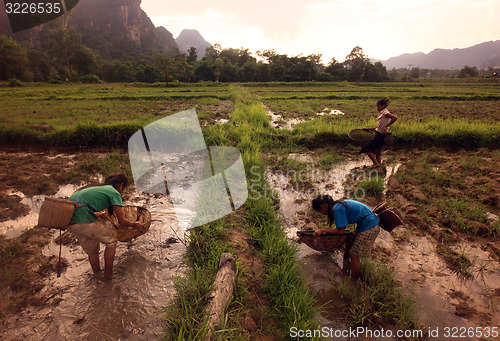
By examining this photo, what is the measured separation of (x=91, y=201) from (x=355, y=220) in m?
2.78

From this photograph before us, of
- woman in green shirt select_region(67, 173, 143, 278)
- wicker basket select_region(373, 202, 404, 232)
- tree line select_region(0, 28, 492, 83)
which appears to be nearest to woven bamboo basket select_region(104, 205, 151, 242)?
woman in green shirt select_region(67, 173, 143, 278)

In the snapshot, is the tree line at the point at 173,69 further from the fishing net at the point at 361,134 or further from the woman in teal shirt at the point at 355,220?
the woman in teal shirt at the point at 355,220

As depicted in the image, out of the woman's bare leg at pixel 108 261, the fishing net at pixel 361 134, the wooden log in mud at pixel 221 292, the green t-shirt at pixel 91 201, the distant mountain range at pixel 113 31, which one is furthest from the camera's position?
the distant mountain range at pixel 113 31

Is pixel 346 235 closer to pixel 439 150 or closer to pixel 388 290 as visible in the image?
pixel 388 290

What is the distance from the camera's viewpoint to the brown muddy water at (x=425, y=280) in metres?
2.13

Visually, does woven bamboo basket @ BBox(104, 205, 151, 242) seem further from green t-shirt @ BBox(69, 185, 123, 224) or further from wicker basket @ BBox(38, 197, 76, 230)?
wicker basket @ BBox(38, 197, 76, 230)

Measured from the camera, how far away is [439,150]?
6242mm

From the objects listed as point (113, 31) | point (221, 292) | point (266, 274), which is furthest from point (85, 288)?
point (113, 31)

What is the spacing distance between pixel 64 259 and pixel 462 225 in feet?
17.6

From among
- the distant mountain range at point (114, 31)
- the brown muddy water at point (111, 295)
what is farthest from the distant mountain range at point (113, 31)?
the brown muddy water at point (111, 295)

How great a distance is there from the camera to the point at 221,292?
2018mm

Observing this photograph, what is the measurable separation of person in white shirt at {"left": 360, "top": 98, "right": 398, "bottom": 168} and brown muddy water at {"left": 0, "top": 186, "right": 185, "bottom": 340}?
173 inches

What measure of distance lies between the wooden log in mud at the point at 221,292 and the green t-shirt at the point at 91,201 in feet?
4.30

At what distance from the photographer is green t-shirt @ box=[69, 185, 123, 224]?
2314 mm
